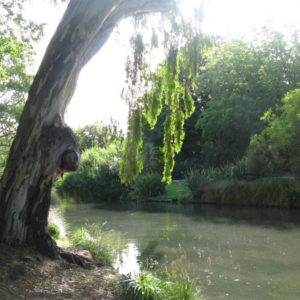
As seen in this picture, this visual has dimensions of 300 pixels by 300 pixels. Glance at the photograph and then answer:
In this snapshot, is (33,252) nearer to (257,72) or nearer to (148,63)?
(148,63)

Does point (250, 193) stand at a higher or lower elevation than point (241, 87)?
lower

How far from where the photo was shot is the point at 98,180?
30219mm

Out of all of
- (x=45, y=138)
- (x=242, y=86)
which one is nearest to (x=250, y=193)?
(x=242, y=86)

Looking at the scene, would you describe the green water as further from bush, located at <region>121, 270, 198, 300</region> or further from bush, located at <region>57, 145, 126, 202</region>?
bush, located at <region>57, 145, 126, 202</region>

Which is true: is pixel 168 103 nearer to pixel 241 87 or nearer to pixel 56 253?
pixel 56 253

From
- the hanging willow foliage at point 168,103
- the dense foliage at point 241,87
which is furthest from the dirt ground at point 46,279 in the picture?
the dense foliage at point 241,87

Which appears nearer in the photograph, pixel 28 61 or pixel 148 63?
pixel 148 63

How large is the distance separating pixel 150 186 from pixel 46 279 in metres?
21.9

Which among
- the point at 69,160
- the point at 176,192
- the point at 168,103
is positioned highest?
the point at 168,103

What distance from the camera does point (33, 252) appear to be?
637cm

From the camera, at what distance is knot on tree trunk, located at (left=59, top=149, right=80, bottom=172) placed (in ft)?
21.9

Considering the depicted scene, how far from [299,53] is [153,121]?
24402mm

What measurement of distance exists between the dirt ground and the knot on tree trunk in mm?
1411

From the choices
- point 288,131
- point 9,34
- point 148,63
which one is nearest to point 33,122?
point 148,63
